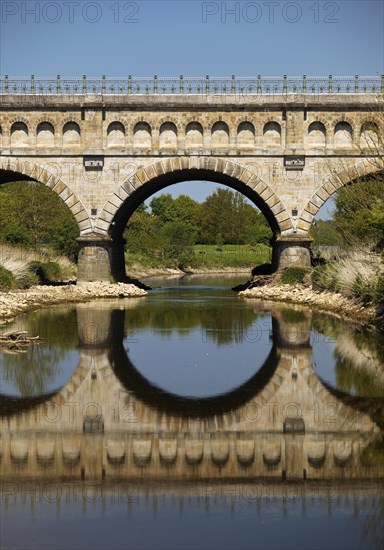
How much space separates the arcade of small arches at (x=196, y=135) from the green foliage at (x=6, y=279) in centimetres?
760

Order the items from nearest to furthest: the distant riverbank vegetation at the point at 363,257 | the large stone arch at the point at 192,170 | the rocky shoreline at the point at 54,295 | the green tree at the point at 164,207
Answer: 1. the distant riverbank vegetation at the point at 363,257
2. the rocky shoreline at the point at 54,295
3. the large stone arch at the point at 192,170
4. the green tree at the point at 164,207

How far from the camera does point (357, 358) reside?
722 inches

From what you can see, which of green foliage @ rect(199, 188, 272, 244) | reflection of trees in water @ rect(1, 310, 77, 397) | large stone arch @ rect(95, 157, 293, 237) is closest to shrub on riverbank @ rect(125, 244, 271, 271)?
green foliage @ rect(199, 188, 272, 244)

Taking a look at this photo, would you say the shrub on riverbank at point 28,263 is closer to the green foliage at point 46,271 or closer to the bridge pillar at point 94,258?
the green foliage at point 46,271

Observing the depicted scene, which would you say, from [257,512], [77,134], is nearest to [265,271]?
[77,134]

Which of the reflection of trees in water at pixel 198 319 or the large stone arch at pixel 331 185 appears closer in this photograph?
the reflection of trees in water at pixel 198 319

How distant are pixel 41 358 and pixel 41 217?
41.5m

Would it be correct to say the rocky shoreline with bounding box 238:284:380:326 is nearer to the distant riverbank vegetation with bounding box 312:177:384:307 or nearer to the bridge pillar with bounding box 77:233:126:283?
the distant riverbank vegetation with bounding box 312:177:384:307

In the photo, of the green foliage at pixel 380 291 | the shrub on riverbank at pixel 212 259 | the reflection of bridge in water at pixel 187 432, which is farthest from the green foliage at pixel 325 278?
the shrub on riverbank at pixel 212 259

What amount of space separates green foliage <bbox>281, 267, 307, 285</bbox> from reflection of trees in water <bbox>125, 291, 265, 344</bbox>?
3.87 metres

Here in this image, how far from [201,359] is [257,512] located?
9779 millimetres

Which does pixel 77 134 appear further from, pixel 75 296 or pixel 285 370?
pixel 285 370

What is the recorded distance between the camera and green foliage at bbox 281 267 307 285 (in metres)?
38.3

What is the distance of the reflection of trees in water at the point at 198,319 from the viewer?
23891mm
